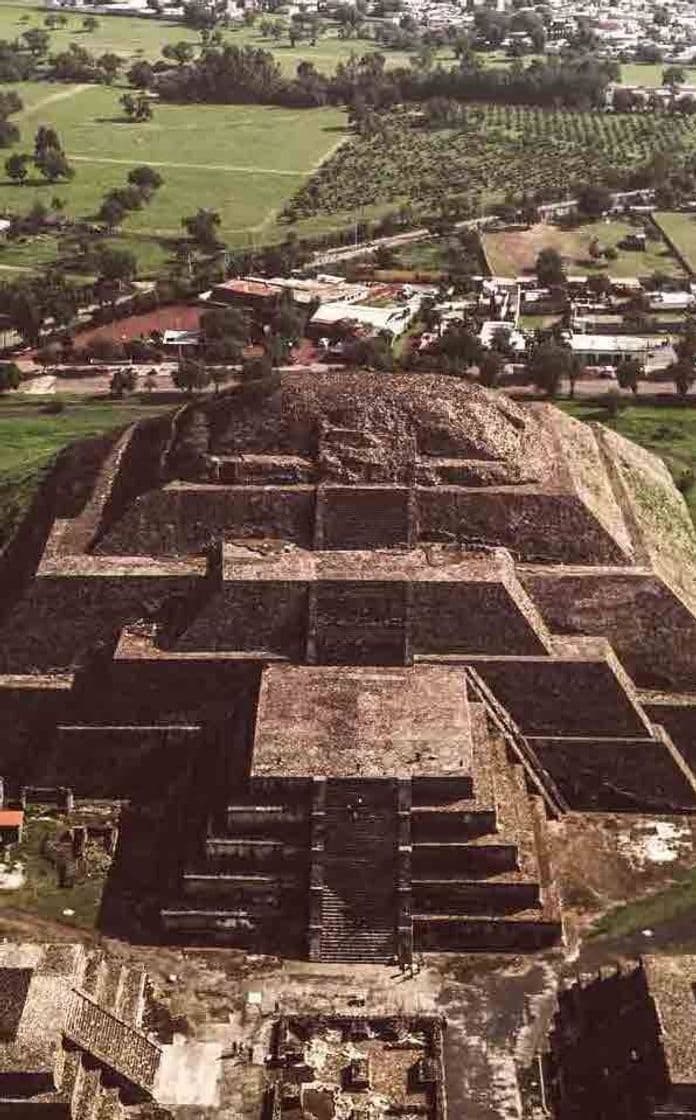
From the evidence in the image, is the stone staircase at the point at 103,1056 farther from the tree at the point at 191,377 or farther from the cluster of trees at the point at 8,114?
the cluster of trees at the point at 8,114

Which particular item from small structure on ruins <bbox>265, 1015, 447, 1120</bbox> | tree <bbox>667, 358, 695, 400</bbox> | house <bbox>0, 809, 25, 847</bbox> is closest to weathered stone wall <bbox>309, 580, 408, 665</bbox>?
house <bbox>0, 809, 25, 847</bbox>

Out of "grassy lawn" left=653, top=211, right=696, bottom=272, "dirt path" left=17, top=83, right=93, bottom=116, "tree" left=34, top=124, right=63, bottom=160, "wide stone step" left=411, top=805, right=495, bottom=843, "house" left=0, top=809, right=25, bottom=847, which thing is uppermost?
"wide stone step" left=411, top=805, right=495, bottom=843

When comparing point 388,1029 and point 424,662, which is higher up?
point 424,662

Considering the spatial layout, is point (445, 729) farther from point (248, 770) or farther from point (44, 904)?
point (44, 904)

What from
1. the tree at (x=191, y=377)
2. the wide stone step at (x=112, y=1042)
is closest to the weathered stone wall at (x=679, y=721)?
the wide stone step at (x=112, y=1042)

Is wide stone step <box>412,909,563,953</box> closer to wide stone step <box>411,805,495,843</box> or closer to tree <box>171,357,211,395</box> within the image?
wide stone step <box>411,805,495,843</box>

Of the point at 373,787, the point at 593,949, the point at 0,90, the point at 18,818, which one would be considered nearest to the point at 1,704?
the point at 18,818
